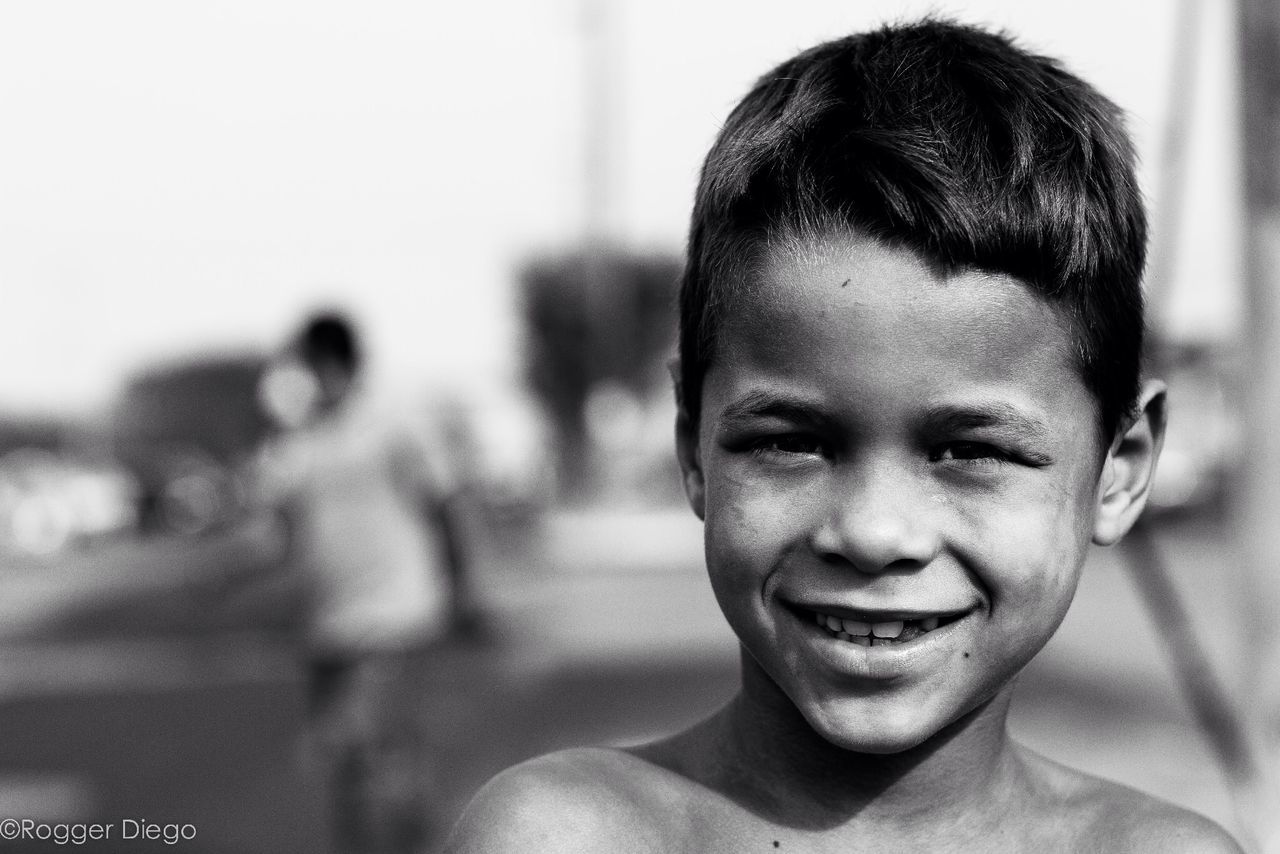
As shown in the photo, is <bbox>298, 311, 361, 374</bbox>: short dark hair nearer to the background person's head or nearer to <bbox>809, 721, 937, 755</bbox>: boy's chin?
the background person's head

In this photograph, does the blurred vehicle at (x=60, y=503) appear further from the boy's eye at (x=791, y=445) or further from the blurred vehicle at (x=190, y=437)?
the boy's eye at (x=791, y=445)

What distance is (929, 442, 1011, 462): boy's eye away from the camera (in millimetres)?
1349

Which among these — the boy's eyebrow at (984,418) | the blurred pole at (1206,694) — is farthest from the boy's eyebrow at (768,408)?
the blurred pole at (1206,694)

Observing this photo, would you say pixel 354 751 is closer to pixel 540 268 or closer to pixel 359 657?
pixel 359 657

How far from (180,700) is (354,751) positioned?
166 inches

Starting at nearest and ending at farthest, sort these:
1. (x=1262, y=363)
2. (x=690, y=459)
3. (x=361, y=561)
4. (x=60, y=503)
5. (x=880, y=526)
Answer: (x=880, y=526)
(x=690, y=459)
(x=1262, y=363)
(x=361, y=561)
(x=60, y=503)

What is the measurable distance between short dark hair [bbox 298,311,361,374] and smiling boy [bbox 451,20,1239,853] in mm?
3549

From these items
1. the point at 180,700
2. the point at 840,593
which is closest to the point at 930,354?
the point at 840,593

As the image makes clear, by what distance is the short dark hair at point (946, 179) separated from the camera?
4.44 feet

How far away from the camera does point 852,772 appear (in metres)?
1.49

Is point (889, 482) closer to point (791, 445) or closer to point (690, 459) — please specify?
point (791, 445)

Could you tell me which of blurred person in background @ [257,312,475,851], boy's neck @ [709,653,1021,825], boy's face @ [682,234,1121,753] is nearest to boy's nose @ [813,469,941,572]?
boy's face @ [682,234,1121,753]

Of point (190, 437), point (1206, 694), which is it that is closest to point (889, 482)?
point (1206, 694)

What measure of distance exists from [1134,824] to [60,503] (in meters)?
21.9
